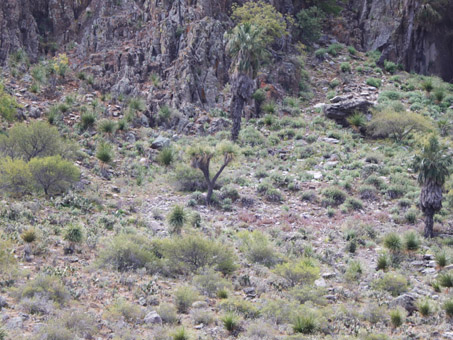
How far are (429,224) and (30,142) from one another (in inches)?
863

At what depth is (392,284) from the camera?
15.6 metres

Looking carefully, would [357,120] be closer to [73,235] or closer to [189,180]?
[189,180]

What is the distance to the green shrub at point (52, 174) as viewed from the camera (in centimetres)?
2186

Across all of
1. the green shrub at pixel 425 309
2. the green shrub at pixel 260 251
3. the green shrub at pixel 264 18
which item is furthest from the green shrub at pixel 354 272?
the green shrub at pixel 264 18

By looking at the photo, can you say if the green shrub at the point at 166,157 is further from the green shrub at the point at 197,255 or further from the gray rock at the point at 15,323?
the gray rock at the point at 15,323

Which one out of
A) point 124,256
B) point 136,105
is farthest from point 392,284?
point 136,105

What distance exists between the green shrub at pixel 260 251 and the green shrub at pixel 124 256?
409 cm

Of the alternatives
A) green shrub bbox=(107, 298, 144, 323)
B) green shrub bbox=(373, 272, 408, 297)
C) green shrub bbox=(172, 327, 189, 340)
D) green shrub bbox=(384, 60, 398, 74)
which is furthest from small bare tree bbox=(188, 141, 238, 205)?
green shrub bbox=(384, 60, 398, 74)

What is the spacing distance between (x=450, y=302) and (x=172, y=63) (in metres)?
29.5

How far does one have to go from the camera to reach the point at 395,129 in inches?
1297

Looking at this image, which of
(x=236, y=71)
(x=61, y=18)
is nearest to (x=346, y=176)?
(x=236, y=71)

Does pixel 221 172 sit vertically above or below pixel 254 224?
above

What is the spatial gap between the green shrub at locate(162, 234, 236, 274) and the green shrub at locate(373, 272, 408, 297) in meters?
5.30

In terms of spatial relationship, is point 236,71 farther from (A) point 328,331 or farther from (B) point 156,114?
(A) point 328,331
